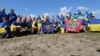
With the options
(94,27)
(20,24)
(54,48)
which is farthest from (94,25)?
(54,48)

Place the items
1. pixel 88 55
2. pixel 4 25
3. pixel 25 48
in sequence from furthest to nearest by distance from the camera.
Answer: pixel 4 25 → pixel 25 48 → pixel 88 55

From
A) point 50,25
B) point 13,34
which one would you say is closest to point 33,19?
point 50,25

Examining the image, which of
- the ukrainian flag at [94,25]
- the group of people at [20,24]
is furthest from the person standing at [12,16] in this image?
the ukrainian flag at [94,25]

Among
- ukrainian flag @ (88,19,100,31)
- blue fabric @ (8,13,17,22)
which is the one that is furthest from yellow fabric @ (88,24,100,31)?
blue fabric @ (8,13,17,22)

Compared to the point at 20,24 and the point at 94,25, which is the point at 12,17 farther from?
the point at 94,25

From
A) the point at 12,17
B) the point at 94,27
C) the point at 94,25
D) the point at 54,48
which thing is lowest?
the point at 54,48

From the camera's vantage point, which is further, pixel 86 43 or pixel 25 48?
pixel 86 43

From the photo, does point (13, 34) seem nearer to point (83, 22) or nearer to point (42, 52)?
point (83, 22)

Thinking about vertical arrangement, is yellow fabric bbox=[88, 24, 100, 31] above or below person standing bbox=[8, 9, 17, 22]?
below

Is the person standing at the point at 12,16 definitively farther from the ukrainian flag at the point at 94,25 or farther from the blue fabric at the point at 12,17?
the ukrainian flag at the point at 94,25

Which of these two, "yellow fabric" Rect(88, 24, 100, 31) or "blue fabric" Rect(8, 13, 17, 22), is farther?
"yellow fabric" Rect(88, 24, 100, 31)

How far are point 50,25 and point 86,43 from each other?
7.53 meters

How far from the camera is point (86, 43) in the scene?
42.7 feet

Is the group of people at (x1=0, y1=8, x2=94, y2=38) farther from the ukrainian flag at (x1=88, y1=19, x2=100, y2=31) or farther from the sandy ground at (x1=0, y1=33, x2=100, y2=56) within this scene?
the sandy ground at (x1=0, y1=33, x2=100, y2=56)
